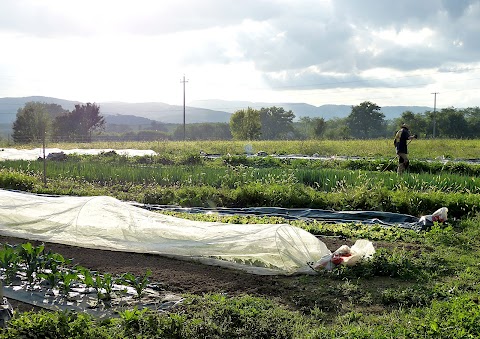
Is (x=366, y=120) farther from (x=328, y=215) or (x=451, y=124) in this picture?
(x=328, y=215)

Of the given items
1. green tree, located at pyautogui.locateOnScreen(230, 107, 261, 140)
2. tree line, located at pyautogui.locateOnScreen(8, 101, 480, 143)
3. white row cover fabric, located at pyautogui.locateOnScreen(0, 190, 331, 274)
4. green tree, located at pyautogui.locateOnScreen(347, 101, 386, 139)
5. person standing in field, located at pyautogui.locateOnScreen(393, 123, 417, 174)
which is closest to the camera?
white row cover fabric, located at pyautogui.locateOnScreen(0, 190, 331, 274)

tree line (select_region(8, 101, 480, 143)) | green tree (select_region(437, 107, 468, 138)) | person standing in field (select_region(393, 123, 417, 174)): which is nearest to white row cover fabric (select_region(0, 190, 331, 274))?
person standing in field (select_region(393, 123, 417, 174))

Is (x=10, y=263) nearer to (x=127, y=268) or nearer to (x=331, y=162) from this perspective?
(x=127, y=268)

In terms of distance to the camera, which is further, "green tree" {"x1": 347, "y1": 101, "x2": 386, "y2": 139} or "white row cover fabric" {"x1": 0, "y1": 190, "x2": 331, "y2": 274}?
"green tree" {"x1": 347, "y1": 101, "x2": 386, "y2": 139}

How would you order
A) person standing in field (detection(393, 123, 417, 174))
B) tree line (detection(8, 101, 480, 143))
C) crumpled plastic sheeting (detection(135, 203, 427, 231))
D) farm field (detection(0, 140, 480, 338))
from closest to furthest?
farm field (detection(0, 140, 480, 338)), crumpled plastic sheeting (detection(135, 203, 427, 231)), person standing in field (detection(393, 123, 417, 174)), tree line (detection(8, 101, 480, 143))

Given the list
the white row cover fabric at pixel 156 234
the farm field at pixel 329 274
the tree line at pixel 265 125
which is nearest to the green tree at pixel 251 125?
the tree line at pixel 265 125

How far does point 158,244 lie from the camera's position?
686 cm

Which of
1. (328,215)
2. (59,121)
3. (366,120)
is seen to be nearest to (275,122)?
(366,120)

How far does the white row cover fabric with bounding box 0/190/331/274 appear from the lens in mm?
Result: 6324

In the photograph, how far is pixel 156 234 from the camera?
7.04 m

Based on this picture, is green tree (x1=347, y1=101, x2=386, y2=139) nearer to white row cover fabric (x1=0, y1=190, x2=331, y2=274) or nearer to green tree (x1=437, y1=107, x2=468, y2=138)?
green tree (x1=437, y1=107, x2=468, y2=138)

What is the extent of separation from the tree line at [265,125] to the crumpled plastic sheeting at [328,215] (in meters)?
33.0

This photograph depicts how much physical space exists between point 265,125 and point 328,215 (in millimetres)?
76119

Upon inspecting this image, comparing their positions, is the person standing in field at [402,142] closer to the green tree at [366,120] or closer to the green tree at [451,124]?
the green tree at [451,124]
